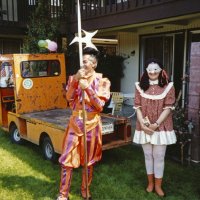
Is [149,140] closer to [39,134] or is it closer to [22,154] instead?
[39,134]

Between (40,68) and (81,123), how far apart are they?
136 inches

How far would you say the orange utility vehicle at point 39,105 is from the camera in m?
6.05

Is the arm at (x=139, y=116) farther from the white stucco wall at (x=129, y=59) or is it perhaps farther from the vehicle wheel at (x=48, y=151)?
the white stucco wall at (x=129, y=59)

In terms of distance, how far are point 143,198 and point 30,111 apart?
3506 mm

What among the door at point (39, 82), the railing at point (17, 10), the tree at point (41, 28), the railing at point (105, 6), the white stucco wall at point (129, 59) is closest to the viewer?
the door at point (39, 82)

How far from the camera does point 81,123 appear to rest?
4250 mm

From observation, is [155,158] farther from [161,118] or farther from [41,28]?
[41,28]

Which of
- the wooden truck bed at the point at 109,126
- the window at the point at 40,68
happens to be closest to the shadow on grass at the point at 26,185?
the wooden truck bed at the point at 109,126

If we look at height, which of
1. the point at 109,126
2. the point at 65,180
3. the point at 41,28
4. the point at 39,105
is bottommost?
the point at 65,180

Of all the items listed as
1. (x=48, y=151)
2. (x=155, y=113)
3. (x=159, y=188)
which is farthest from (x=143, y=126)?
(x=48, y=151)

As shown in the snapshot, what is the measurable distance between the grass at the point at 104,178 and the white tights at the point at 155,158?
34 centimetres

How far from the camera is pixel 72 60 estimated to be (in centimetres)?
1117

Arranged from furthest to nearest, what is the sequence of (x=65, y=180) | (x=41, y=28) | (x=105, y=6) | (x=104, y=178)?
1. (x=41, y=28)
2. (x=105, y=6)
3. (x=104, y=178)
4. (x=65, y=180)

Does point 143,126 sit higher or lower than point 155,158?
higher
